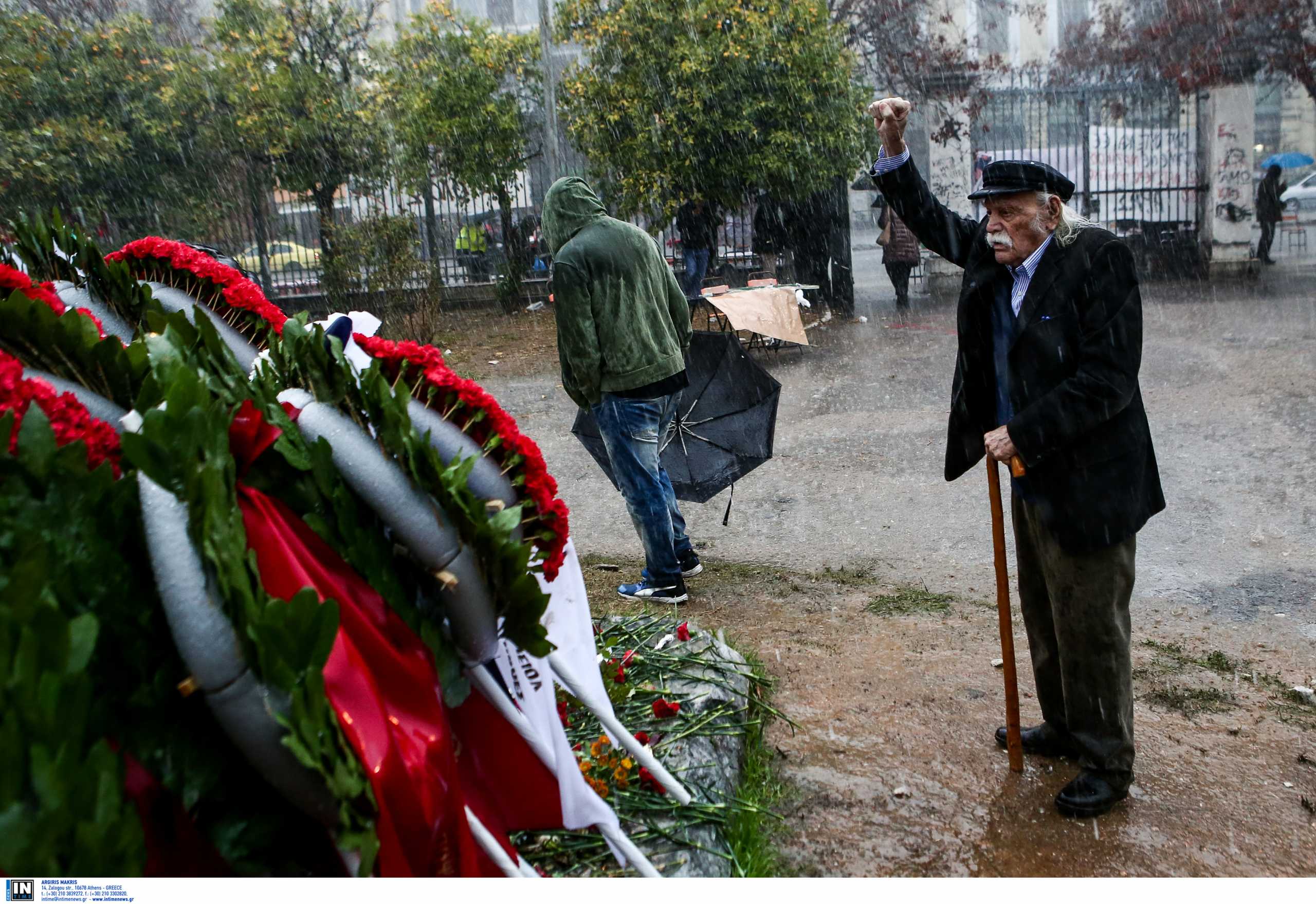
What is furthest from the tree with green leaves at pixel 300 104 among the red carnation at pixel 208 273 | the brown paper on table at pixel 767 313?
the red carnation at pixel 208 273

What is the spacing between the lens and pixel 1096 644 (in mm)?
3342

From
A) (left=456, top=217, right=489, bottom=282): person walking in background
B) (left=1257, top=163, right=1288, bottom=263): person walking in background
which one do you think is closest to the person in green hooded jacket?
(left=456, top=217, right=489, bottom=282): person walking in background

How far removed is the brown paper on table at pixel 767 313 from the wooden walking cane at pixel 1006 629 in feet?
25.2

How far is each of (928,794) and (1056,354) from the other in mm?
1403

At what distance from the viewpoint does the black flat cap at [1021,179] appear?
3279 millimetres

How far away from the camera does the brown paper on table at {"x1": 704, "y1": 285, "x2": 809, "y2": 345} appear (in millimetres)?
11258

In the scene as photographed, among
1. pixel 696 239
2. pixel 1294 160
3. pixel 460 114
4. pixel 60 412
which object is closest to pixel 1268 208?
pixel 1294 160

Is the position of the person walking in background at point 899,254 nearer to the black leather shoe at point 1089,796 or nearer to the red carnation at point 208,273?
the black leather shoe at point 1089,796

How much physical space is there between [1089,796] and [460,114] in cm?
1618

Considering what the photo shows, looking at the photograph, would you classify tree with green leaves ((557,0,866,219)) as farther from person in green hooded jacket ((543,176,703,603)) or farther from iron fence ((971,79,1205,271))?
person in green hooded jacket ((543,176,703,603))

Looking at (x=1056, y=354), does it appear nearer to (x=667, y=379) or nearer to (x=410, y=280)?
(x=667, y=379)

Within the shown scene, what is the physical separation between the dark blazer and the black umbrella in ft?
7.80
